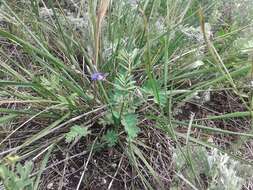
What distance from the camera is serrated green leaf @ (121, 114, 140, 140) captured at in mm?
1075

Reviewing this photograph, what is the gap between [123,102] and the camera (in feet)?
3.55

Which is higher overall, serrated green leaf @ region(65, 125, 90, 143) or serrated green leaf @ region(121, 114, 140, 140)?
serrated green leaf @ region(121, 114, 140, 140)

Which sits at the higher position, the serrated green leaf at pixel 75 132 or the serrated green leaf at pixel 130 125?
the serrated green leaf at pixel 130 125

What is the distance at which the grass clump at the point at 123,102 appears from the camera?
1.08m

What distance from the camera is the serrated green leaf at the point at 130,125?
1.08 metres

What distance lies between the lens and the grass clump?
3.54 ft

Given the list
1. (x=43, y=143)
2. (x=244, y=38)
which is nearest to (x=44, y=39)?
(x=43, y=143)

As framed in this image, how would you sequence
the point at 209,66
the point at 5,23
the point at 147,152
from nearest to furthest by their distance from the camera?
1. the point at 147,152
2. the point at 209,66
3. the point at 5,23

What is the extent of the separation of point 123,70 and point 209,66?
282 millimetres

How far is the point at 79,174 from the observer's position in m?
1.16

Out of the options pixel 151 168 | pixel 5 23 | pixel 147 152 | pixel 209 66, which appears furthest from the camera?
pixel 5 23

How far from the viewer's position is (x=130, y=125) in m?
1.10

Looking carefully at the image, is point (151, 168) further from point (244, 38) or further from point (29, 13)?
point (29, 13)

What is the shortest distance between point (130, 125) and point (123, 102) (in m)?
0.06
